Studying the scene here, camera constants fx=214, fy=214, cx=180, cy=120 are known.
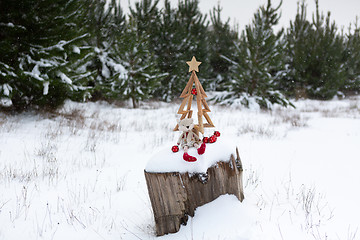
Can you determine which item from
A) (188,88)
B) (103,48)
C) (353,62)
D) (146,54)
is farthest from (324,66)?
(188,88)

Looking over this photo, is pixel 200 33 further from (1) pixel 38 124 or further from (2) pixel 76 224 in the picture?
(2) pixel 76 224

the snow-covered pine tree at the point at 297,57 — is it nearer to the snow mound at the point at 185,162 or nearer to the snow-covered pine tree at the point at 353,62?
the snow-covered pine tree at the point at 353,62

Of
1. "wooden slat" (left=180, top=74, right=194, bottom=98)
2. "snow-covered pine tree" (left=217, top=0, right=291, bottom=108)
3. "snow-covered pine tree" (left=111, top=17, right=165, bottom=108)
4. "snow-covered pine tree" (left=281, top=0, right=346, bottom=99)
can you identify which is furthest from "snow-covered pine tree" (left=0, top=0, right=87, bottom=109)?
"snow-covered pine tree" (left=281, top=0, right=346, bottom=99)

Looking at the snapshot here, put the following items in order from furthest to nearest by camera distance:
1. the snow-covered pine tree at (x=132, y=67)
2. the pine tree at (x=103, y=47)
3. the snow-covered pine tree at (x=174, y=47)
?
the snow-covered pine tree at (x=174, y=47) < the pine tree at (x=103, y=47) < the snow-covered pine tree at (x=132, y=67)

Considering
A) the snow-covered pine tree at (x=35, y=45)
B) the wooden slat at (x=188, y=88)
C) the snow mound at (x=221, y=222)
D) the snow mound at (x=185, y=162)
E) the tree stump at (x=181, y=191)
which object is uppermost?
the snow-covered pine tree at (x=35, y=45)

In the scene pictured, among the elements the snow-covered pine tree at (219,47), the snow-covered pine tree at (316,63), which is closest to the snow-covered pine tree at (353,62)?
the snow-covered pine tree at (316,63)

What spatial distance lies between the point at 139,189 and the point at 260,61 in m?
8.58

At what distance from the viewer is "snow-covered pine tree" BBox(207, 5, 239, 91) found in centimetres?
1579

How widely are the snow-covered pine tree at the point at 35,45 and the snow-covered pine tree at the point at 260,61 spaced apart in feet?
22.3

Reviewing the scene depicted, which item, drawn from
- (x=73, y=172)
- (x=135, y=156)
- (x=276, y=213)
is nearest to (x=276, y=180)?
(x=276, y=213)

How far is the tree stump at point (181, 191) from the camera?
177 centimetres

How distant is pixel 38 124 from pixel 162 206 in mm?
4562

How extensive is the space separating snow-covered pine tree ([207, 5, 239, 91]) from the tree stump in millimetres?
14225

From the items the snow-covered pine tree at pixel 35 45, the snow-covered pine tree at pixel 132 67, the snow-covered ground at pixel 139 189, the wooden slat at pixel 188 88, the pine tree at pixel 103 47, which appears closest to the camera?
the snow-covered ground at pixel 139 189
